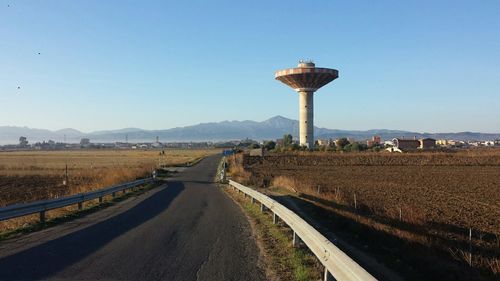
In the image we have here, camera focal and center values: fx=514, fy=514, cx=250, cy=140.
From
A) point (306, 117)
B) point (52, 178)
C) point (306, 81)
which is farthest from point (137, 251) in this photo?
point (306, 117)

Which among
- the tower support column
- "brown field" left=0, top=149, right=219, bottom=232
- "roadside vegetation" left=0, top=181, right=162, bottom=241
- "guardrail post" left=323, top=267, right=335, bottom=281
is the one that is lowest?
"brown field" left=0, top=149, right=219, bottom=232

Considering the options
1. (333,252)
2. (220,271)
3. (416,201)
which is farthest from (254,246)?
(416,201)

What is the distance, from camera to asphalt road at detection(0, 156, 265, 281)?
25.6ft

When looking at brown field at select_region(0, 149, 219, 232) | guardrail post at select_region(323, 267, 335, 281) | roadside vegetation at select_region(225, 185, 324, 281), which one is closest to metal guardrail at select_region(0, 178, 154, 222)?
brown field at select_region(0, 149, 219, 232)

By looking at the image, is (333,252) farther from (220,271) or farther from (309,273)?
(220,271)

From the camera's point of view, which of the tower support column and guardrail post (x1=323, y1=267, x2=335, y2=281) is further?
the tower support column

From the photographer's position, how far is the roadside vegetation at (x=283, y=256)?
7925mm

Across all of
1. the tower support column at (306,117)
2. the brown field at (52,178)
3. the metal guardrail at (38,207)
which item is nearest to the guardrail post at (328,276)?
the metal guardrail at (38,207)

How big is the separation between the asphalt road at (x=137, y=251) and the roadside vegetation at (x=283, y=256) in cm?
26

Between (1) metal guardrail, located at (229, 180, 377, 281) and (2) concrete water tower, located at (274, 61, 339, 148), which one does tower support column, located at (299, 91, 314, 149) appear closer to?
(2) concrete water tower, located at (274, 61, 339, 148)

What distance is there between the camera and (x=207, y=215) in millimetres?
16281

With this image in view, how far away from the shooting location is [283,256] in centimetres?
948

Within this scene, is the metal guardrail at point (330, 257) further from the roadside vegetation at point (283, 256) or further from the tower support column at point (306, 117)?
the tower support column at point (306, 117)

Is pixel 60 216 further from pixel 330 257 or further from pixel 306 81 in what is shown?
pixel 306 81
